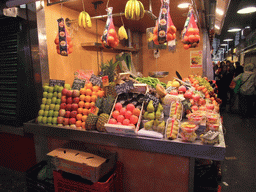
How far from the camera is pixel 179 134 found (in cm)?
206

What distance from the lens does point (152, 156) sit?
7.20 feet

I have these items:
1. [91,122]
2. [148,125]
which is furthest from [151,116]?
[91,122]

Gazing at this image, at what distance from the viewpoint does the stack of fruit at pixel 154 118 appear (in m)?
2.12

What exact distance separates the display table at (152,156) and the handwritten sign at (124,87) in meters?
0.59

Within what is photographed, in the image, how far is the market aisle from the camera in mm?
3029

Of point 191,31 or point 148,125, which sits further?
point 191,31

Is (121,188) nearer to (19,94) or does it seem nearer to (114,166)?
(114,166)

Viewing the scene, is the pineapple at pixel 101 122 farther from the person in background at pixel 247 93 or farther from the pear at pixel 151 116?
the person in background at pixel 247 93

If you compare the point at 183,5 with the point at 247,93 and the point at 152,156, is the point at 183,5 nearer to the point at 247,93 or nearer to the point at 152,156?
the point at 152,156

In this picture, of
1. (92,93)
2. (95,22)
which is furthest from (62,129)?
(95,22)

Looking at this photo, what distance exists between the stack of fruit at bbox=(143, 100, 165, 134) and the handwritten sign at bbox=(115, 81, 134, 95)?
0.34 metres

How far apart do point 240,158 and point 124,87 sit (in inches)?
119

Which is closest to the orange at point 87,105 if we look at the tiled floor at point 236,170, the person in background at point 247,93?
the tiled floor at point 236,170

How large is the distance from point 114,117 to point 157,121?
0.56 meters
